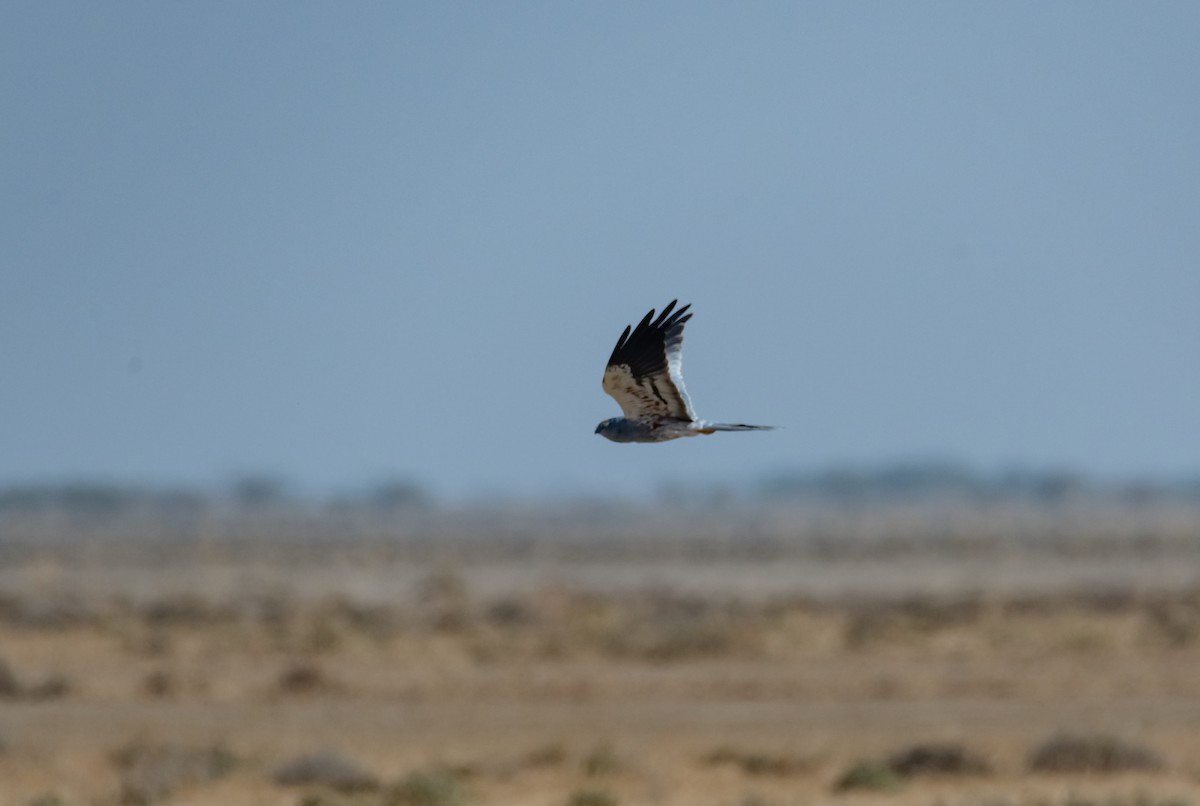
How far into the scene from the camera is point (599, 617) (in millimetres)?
41594

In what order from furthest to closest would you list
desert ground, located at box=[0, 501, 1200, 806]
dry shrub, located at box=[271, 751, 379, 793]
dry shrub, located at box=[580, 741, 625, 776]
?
dry shrub, located at box=[580, 741, 625, 776], desert ground, located at box=[0, 501, 1200, 806], dry shrub, located at box=[271, 751, 379, 793]

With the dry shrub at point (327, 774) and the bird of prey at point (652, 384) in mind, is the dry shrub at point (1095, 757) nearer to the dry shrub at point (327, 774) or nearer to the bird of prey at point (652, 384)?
the dry shrub at point (327, 774)

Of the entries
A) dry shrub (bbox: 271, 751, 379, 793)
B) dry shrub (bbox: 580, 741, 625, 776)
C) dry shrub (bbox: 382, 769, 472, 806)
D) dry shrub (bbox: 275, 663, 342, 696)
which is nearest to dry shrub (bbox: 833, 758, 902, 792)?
dry shrub (bbox: 580, 741, 625, 776)

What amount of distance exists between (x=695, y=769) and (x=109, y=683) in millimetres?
11719

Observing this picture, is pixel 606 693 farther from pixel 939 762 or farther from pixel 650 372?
pixel 650 372

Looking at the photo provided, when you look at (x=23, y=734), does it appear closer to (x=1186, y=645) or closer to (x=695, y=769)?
(x=695, y=769)

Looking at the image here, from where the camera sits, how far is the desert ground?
763 inches

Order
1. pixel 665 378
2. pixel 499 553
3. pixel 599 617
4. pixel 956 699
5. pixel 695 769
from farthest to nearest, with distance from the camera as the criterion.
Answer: pixel 499 553
pixel 599 617
pixel 956 699
pixel 695 769
pixel 665 378

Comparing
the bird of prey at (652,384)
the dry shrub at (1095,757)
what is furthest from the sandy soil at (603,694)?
the bird of prey at (652,384)

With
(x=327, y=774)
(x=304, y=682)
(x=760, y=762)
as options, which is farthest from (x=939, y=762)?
(x=304, y=682)

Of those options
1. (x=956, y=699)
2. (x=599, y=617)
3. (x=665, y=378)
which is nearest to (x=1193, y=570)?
(x=599, y=617)

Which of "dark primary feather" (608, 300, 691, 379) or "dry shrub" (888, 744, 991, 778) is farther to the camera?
"dry shrub" (888, 744, 991, 778)

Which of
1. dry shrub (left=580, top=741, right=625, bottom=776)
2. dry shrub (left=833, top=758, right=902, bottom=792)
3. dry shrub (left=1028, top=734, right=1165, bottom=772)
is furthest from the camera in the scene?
dry shrub (left=1028, top=734, right=1165, bottom=772)

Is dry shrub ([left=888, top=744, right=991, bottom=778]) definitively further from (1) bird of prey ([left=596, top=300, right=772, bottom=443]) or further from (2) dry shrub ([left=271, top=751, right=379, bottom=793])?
(1) bird of prey ([left=596, top=300, right=772, bottom=443])
